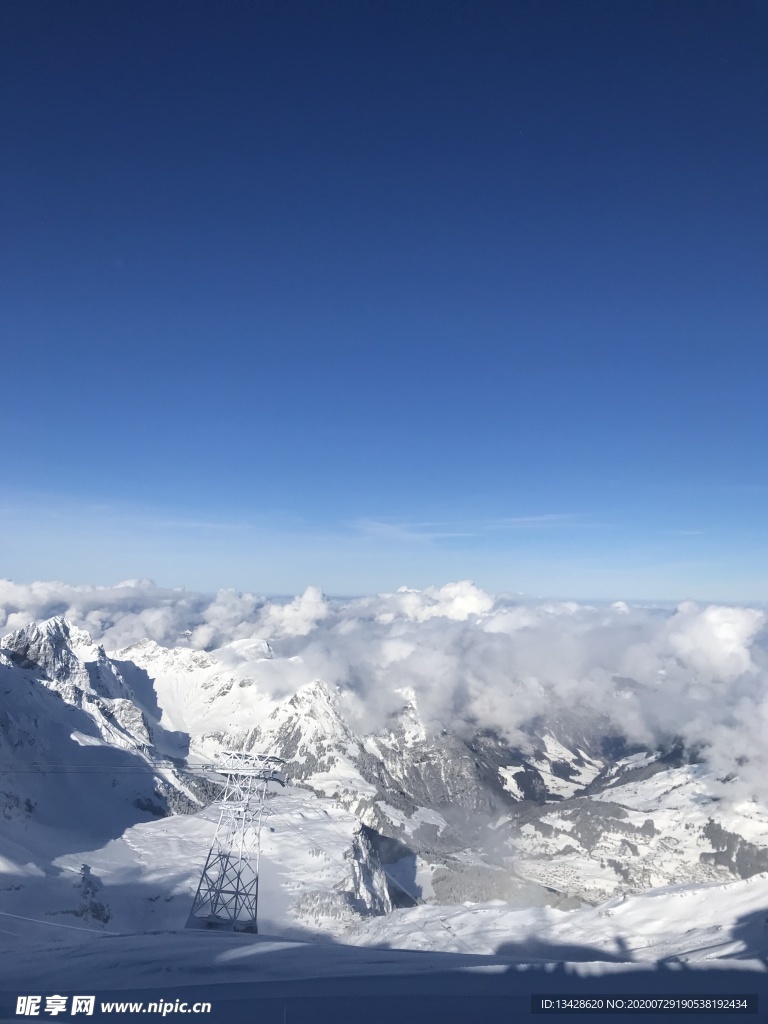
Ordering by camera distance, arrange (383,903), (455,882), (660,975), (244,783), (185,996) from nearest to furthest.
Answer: (185,996)
(660,975)
(244,783)
(383,903)
(455,882)

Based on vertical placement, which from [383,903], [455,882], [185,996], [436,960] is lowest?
[455,882]

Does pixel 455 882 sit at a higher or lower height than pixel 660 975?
lower

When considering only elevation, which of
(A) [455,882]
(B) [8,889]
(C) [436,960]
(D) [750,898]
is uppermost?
(C) [436,960]

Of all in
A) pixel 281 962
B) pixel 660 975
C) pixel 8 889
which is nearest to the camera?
pixel 660 975

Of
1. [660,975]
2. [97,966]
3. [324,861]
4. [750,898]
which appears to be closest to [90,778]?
[324,861]

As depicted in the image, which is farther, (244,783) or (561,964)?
(244,783)

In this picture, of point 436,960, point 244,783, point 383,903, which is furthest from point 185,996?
point 383,903

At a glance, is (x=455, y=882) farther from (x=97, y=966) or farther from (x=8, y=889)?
(x=97, y=966)

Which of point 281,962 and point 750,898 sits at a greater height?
point 281,962

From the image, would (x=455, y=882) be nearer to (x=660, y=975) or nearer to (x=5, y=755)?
(x=5, y=755)
